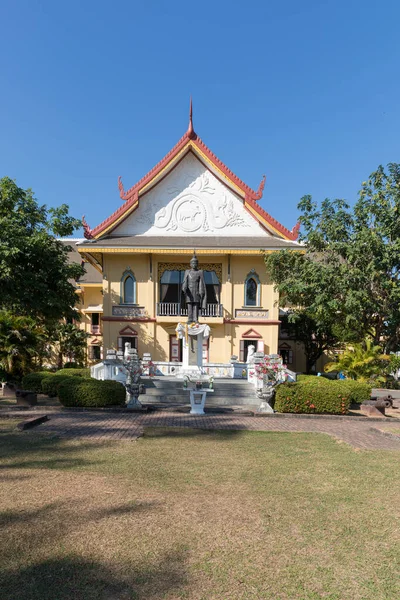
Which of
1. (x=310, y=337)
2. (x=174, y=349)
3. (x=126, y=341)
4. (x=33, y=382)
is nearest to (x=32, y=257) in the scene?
(x=33, y=382)

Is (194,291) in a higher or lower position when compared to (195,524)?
higher

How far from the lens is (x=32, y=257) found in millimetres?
16109

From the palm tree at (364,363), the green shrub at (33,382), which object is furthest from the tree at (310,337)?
the green shrub at (33,382)

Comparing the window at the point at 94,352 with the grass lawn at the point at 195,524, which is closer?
the grass lawn at the point at 195,524

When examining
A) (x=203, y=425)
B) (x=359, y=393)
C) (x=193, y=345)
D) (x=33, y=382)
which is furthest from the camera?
(x=193, y=345)

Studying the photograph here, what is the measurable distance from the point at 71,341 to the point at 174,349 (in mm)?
7347

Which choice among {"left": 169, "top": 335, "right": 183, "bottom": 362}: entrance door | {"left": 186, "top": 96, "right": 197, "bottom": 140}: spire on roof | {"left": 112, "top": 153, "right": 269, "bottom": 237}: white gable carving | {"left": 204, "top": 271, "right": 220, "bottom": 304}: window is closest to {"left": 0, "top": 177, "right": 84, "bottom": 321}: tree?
{"left": 112, "top": 153, "right": 269, "bottom": 237}: white gable carving

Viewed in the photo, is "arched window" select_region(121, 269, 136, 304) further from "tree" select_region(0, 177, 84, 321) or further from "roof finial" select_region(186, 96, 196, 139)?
"roof finial" select_region(186, 96, 196, 139)

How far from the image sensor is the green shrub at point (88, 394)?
11.2 metres

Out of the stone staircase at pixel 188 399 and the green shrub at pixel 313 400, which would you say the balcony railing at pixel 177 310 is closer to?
the stone staircase at pixel 188 399

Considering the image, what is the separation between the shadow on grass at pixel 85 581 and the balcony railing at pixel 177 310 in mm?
17115

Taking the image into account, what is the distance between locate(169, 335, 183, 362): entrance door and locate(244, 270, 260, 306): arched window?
436 cm

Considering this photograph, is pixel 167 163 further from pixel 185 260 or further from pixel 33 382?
pixel 33 382

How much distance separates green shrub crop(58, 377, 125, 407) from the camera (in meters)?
11.2
